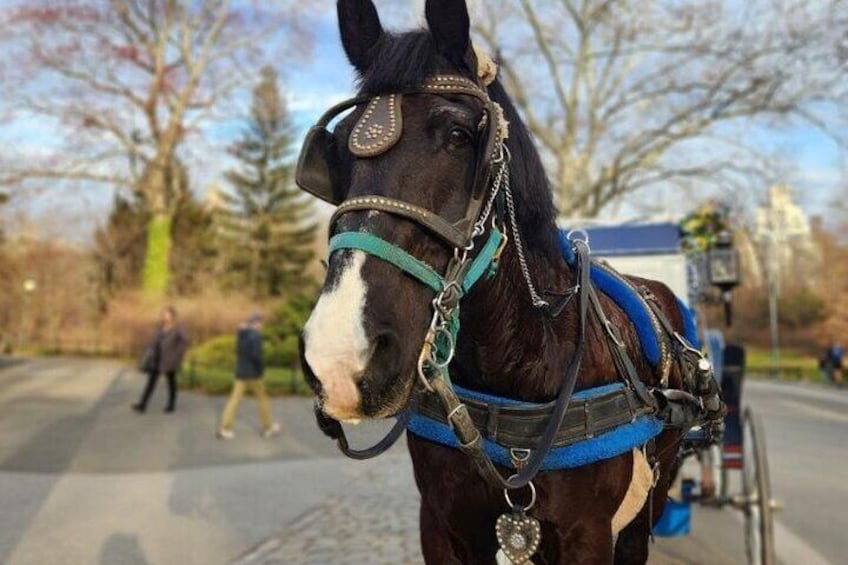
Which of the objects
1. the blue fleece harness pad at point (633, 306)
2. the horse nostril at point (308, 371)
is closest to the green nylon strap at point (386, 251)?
the horse nostril at point (308, 371)

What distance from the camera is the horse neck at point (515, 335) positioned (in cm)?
209

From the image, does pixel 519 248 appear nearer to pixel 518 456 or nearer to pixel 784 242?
pixel 518 456

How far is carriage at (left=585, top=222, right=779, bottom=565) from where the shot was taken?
4828 mm

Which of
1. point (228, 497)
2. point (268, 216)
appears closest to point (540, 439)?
point (228, 497)

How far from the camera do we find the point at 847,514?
24.0 ft

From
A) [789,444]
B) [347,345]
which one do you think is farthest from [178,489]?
[789,444]

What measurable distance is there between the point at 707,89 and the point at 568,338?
20.2 meters

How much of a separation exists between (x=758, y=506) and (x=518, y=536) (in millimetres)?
3558

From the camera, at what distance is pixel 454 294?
174 centimetres

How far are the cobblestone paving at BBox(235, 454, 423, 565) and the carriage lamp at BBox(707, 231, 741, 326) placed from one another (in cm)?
325

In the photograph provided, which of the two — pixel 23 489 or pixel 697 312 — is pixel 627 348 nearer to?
pixel 697 312

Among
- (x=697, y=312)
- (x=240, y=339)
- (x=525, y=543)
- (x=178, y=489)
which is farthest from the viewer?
(x=240, y=339)

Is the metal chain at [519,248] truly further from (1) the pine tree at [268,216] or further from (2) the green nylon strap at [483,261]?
(1) the pine tree at [268,216]

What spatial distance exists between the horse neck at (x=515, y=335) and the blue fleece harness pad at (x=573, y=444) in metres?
0.04
